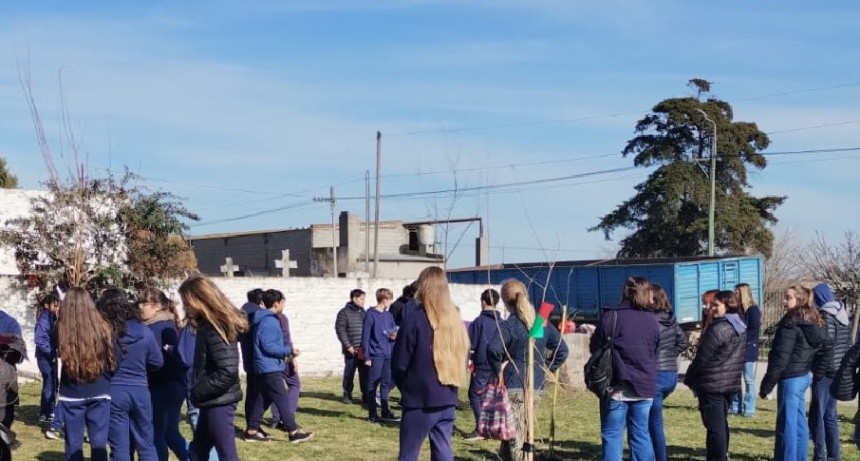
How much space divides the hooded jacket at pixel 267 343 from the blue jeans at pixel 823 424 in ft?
17.4

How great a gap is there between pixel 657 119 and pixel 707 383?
3813 cm

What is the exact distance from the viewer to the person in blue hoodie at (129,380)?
8094 millimetres

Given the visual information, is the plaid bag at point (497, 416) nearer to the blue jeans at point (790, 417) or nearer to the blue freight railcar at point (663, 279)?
the blue jeans at point (790, 417)

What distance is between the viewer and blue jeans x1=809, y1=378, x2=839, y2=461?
10.2 m

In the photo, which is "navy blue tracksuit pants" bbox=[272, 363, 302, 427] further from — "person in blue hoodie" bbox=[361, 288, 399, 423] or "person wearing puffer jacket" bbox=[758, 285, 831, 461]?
"person wearing puffer jacket" bbox=[758, 285, 831, 461]

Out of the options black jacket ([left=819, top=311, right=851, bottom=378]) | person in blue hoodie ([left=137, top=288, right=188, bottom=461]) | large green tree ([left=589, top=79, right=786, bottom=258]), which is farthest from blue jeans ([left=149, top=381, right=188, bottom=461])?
large green tree ([left=589, top=79, right=786, bottom=258])

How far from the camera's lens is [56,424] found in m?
12.3

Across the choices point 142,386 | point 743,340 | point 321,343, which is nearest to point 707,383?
point 743,340

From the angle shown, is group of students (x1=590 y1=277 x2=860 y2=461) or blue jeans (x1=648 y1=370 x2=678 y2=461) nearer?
group of students (x1=590 y1=277 x2=860 y2=461)

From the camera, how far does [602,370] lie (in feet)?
28.7

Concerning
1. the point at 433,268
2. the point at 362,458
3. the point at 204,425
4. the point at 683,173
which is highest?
the point at 683,173

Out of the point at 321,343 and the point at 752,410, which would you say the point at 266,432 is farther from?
the point at 321,343

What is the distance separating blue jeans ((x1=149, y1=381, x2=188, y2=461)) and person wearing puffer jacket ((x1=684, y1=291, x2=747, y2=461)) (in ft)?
13.9

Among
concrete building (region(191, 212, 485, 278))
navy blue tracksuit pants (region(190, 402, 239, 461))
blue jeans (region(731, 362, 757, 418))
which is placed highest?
concrete building (region(191, 212, 485, 278))
